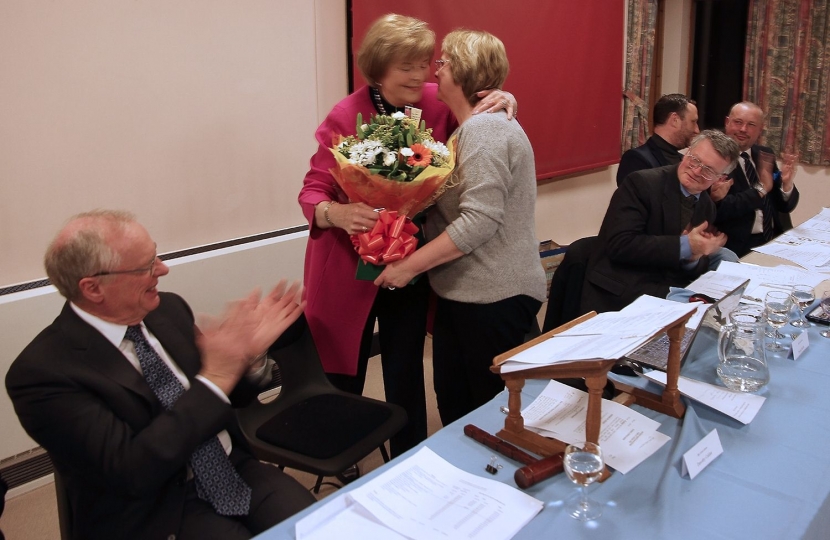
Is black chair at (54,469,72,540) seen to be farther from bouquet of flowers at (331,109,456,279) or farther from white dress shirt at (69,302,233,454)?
bouquet of flowers at (331,109,456,279)

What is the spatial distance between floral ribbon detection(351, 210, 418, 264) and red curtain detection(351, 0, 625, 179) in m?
2.09

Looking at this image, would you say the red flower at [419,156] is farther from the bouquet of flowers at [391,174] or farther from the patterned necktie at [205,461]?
Result: the patterned necktie at [205,461]

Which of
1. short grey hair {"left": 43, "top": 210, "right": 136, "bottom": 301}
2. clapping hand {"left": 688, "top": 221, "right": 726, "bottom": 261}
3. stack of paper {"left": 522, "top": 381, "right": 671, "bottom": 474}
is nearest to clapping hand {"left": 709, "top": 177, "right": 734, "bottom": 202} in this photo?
clapping hand {"left": 688, "top": 221, "right": 726, "bottom": 261}

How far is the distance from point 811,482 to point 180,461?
124cm

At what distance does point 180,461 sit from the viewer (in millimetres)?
1344

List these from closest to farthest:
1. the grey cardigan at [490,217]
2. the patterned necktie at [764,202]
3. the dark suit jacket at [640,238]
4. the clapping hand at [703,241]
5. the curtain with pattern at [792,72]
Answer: the grey cardigan at [490,217] < the clapping hand at [703,241] < the dark suit jacket at [640,238] < the patterned necktie at [764,202] < the curtain with pattern at [792,72]

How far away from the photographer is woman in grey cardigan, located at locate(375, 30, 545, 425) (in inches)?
74.7

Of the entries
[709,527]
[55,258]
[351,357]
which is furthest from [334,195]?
[709,527]

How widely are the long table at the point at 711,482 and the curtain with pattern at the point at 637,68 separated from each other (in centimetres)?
412

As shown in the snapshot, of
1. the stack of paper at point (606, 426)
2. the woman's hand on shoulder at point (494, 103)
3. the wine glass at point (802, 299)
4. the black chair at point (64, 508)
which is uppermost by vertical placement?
the woman's hand on shoulder at point (494, 103)

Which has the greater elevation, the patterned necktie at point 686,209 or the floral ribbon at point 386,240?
the floral ribbon at point 386,240

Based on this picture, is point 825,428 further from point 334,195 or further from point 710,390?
point 334,195

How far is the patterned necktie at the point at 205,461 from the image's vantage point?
58.0 inches

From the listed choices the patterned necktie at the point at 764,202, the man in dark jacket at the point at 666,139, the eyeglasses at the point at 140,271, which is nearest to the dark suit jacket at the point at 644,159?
the man in dark jacket at the point at 666,139
